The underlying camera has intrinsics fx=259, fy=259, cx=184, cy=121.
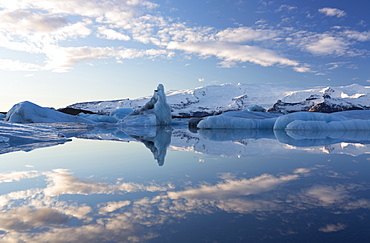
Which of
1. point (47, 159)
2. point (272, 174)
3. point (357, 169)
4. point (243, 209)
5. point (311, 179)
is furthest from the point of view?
point (47, 159)

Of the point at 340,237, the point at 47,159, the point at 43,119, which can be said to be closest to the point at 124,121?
the point at 43,119

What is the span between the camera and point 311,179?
2.48 meters

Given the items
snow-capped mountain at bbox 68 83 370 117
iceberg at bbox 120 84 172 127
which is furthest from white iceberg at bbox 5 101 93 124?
snow-capped mountain at bbox 68 83 370 117

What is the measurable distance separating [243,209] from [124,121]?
63.1 feet

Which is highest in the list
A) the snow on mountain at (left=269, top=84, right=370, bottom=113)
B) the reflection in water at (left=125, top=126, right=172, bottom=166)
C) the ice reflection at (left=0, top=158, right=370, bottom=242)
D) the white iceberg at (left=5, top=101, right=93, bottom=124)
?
the snow on mountain at (left=269, top=84, right=370, bottom=113)

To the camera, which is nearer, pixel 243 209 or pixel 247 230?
pixel 247 230

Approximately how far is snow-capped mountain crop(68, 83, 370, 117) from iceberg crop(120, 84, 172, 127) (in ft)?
203

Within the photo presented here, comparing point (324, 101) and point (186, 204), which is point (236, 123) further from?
point (324, 101)

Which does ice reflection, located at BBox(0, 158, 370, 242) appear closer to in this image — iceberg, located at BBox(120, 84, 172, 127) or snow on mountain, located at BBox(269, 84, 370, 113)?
iceberg, located at BBox(120, 84, 172, 127)

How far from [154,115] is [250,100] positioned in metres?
108

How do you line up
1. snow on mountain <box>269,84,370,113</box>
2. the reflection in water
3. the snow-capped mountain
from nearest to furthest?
the reflection in water < snow on mountain <box>269,84,370,113</box> < the snow-capped mountain

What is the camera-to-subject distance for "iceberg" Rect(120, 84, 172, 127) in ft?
64.1

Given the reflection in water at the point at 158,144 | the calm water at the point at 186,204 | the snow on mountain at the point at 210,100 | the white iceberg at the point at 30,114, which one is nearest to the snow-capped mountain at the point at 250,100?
the snow on mountain at the point at 210,100

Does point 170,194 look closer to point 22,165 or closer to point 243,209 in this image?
point 243,209
